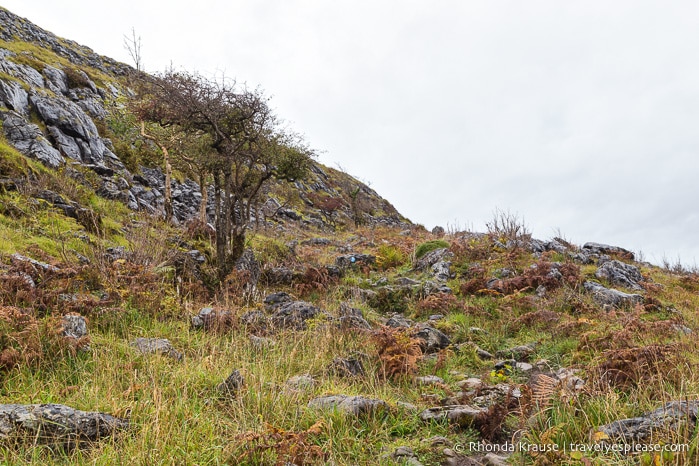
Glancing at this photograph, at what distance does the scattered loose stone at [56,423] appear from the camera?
289 cm

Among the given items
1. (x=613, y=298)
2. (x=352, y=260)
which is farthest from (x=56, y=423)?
(x=352, y=260)

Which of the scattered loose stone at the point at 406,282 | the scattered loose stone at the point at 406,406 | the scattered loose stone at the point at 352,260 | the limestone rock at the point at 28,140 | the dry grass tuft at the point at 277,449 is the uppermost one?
the limestone rock at the point at 28,140

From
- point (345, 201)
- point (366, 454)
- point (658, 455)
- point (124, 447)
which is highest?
point (345, 201)

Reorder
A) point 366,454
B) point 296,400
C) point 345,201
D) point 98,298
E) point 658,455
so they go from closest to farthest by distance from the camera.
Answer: point 658,455 < point 366,454 < point 296,400 < point 98,298 < point 345,201

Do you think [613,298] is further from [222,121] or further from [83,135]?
[83,135]

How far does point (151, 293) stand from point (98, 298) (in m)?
0.74

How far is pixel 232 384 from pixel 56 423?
145 cm

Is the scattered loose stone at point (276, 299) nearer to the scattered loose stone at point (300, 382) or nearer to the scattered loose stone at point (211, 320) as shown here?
the scattered loose stone at point (211, 320)

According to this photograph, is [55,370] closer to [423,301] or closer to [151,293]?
[151,293]

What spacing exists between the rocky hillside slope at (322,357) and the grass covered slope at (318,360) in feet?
0.09

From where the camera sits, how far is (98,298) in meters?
5.87

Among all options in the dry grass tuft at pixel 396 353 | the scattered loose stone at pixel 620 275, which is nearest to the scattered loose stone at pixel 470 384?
the dry grass tuft at pixel 396 353

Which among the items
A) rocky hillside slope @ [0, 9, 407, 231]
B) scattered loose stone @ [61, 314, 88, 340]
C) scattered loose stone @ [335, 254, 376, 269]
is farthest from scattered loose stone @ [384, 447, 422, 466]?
rocky hillside slope @ [0, 9, 407, 231]

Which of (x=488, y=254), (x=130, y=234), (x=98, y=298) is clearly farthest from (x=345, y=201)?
(x=98, y=298)
